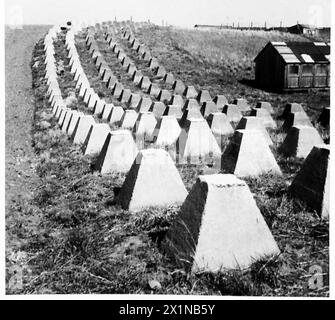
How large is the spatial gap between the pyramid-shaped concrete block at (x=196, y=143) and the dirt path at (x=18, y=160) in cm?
285

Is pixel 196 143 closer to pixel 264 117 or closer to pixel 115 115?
pixel 264 117

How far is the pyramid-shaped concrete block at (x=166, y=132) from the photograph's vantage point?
29.8 feet

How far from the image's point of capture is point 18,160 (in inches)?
325

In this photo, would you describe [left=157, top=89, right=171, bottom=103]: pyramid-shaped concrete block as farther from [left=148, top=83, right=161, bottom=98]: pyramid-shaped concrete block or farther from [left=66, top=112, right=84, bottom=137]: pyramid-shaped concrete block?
[left=66, top=112, right=84, bottom=137]: pyramid-shaped concrete block

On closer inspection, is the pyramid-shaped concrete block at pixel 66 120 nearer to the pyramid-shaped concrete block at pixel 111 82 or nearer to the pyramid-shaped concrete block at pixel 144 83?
the pyramid-shaped concrete block at pixel 111 82

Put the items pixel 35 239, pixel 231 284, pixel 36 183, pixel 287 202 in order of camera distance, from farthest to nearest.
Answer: pixel 36 183 → pixel 287 202 → pixel 35 239 → pixel 231 284

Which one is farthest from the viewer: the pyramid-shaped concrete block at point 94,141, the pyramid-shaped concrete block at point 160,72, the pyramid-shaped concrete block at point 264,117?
the pyramid-shaped concrete block at point 160,72

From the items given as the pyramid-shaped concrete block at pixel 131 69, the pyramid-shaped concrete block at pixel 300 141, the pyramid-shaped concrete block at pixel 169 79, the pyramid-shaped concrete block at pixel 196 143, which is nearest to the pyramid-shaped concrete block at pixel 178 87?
the pyramid-shaped concrete block at pixel 169 79

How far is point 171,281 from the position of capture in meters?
3.54

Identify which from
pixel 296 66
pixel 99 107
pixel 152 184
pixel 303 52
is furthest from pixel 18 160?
pixel 303 52

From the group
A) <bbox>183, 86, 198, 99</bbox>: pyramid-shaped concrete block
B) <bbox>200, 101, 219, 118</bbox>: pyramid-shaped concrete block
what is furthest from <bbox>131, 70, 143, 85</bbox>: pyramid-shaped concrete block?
<bbox>200, 101, 219, 118</bbox>: pyramid-shaped concrete block

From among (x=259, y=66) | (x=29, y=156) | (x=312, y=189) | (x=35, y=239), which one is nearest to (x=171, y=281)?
(x=35, y=239)

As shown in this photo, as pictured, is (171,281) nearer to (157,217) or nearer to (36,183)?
(157,217)

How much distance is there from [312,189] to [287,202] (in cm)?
35
